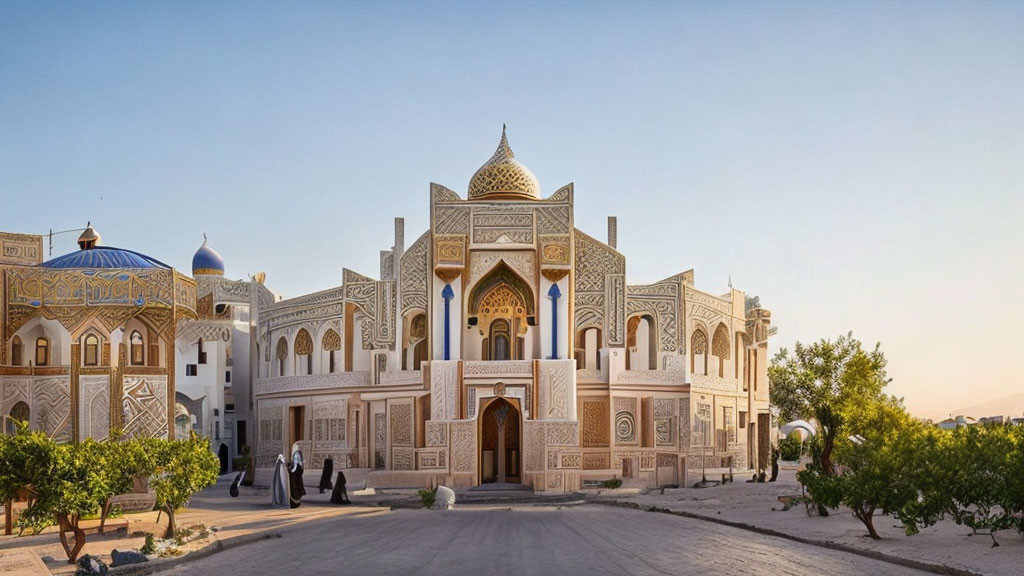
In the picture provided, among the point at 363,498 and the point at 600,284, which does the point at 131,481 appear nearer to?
the point at 363,498

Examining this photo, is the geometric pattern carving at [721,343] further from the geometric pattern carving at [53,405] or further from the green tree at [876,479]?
the geometric pattern carving at [53,405]

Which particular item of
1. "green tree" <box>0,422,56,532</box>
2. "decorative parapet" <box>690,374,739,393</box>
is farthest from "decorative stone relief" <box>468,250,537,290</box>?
"green tree" <box>0,422,56,532</box>

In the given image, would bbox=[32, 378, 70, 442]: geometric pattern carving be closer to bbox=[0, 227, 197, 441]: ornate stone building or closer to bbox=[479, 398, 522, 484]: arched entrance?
bbox=[0, 227, 197, 441]: ornate stone building

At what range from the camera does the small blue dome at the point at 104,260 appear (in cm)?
2797

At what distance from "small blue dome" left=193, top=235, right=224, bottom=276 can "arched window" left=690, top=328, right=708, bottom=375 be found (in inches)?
955

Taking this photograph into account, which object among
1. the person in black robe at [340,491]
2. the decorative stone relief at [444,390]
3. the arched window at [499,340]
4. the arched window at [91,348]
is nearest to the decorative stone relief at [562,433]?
the decorative stone relief at [444,390]

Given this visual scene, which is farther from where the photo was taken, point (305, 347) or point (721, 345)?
point (721, 345)

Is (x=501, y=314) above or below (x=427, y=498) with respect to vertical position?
above

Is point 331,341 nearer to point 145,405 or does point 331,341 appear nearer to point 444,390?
point 444,390

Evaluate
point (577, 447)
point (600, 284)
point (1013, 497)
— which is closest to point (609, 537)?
point (1013, 497)

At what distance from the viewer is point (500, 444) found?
121 ft

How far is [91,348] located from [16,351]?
1910 millimetres

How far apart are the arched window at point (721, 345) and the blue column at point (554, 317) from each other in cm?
792

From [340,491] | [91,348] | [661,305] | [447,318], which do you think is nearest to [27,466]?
[91,348]
